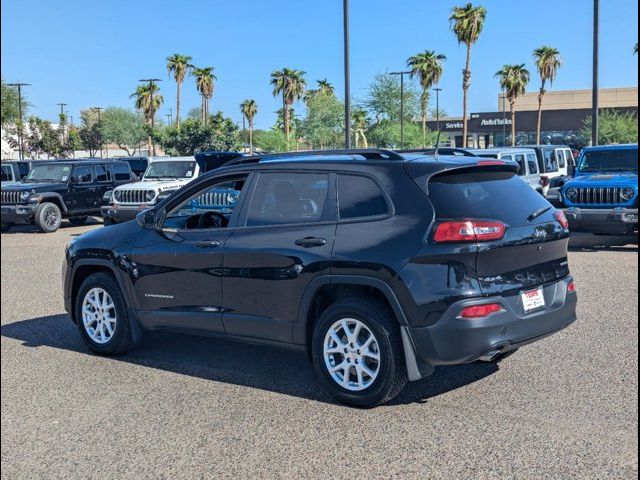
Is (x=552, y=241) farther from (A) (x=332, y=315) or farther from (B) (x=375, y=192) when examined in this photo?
(A) (x=332, y=315)

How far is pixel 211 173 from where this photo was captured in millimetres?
6281

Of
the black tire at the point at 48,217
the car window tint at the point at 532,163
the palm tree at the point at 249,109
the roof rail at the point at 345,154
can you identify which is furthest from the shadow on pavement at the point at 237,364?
the palm tree at the point at 249,109

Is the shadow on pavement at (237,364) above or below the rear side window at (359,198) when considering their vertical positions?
below

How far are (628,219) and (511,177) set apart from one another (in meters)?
8.07

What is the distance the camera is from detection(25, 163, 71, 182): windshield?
20.2 m

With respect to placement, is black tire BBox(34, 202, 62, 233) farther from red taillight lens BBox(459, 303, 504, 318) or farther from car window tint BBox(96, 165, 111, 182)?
red taillight lens BBox(459, 303, 504, 318)

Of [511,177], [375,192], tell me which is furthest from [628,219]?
[375,192]

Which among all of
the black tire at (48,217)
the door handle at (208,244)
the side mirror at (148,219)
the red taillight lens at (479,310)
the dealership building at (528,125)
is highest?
the dealership building at (528,125)

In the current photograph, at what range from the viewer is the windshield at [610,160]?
14.2 m

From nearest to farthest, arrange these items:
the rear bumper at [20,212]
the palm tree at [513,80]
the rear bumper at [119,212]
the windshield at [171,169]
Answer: the rear bumper at [119,212], the rear bumper at [20,212], the windshield at [171,169], the palm tree at [513,80]

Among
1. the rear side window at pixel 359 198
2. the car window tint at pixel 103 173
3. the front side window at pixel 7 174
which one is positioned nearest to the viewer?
the rear side window at pixel 359 198

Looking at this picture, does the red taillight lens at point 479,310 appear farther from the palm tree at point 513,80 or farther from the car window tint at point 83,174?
the palm tree at point 513,80

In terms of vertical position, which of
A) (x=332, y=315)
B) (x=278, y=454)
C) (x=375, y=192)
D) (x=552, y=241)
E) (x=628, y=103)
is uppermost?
(x=628, y=103)

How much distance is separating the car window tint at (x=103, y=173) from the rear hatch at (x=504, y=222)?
55.2 ft
